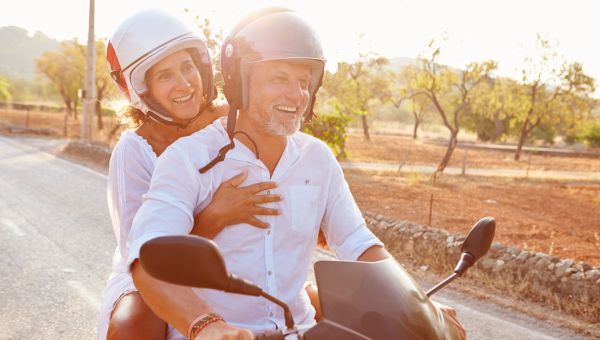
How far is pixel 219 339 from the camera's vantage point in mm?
1691

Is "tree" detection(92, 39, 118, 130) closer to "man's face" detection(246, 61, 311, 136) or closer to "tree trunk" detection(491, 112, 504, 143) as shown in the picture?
"man's face" detection(246, 61, 311, 136)

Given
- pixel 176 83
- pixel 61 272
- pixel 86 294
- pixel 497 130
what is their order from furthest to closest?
pixel 497 130, pixel 61 272, pixel 86 294, pixel 176 83

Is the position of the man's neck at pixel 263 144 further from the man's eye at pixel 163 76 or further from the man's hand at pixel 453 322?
the man's eye at pixel 163 76

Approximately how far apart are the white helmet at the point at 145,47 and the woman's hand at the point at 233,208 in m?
1.23

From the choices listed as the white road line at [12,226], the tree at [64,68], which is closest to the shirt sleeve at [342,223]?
the white road line at [12,226]

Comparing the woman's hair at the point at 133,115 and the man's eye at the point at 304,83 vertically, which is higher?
the man's eye at the point at 304,83

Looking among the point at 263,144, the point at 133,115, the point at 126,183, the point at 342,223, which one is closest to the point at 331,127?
the point at 133,115

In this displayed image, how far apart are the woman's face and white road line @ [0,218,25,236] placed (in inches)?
228

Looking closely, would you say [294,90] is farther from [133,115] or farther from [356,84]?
[356,84]

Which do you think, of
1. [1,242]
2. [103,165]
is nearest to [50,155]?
[103,165]

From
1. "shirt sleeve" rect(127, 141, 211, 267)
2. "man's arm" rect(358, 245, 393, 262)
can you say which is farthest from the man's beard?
"man's arm" rect(358, 245, 393, 262)

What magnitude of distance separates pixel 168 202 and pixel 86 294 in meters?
4.43

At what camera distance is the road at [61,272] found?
17.4 feet

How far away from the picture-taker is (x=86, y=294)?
595 centimetres
